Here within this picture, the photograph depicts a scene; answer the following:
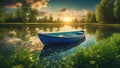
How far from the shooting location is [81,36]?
155 ft

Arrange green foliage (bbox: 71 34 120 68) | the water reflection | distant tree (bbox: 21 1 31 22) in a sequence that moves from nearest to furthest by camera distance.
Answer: green foliage (bbox: 71 34 120 68)
the water reflection
distant tree (bbox: 21 1 31 22)

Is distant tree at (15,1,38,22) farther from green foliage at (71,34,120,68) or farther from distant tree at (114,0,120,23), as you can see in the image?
green foliage at (71,34,120,68)

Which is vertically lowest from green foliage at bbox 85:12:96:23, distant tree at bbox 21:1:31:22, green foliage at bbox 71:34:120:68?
green foliage at bbox 85:12:96:23

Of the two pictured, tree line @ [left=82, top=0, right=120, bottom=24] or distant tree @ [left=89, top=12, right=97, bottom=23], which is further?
distant tree @ [left=89, top=12, right=97, bottom=23]

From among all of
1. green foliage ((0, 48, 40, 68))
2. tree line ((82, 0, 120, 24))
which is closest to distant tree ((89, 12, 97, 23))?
tree line ((82, 0, 120, 24))

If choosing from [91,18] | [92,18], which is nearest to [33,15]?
[91,18]

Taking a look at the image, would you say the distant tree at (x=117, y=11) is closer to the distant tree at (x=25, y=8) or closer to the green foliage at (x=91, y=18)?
the green foliage at (x=91, y=18)

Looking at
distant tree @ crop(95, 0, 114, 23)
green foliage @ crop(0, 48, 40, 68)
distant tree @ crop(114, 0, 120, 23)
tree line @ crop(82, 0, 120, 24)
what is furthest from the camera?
distant tree @ crop(95, 0, 114, 23)

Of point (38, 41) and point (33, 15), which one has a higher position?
point (33, 15)

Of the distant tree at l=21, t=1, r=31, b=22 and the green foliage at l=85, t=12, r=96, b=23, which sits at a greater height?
the distant tree at l=21, t=1, r=31, b=22

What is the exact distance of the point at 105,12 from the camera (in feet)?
350

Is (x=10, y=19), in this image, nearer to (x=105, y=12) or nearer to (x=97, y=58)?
(x=105, y=12)

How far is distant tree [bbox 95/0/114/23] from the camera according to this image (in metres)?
106

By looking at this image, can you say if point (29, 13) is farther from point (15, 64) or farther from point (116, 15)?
point (15, 64)
